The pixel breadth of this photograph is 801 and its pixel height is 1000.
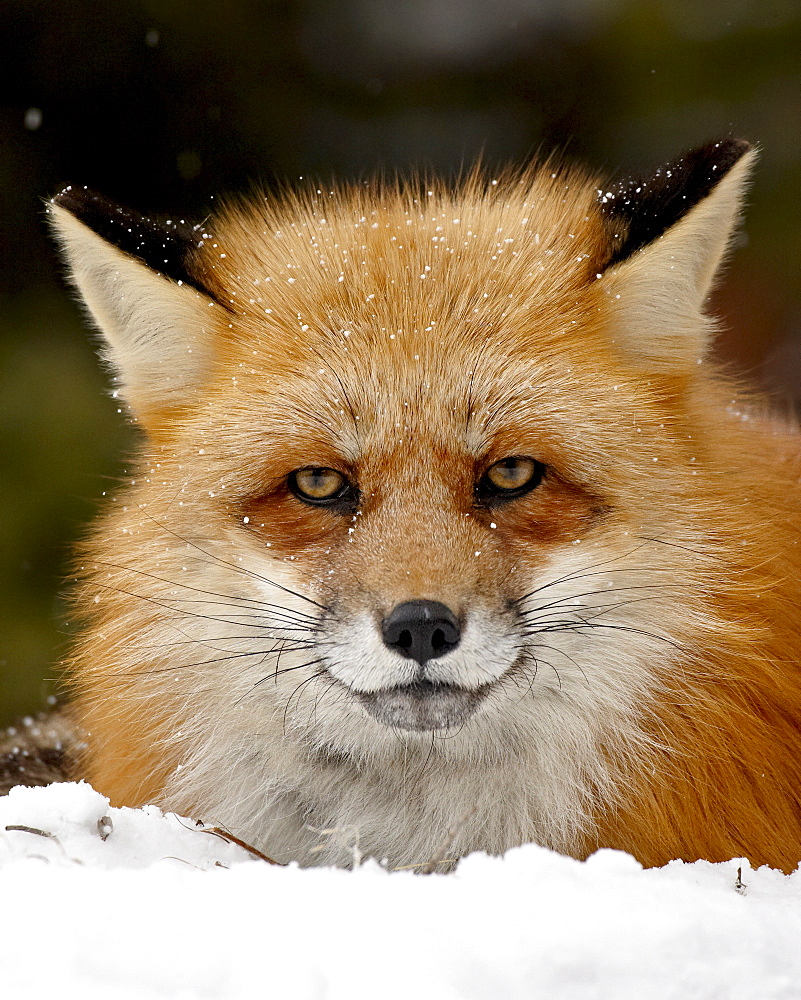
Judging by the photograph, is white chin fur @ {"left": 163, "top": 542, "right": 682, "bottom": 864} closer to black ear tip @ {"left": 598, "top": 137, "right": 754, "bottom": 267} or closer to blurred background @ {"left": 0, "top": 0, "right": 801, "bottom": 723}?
black ear tip @ {"left": 598, "top": 137, "right": 754, "bottom": 267}

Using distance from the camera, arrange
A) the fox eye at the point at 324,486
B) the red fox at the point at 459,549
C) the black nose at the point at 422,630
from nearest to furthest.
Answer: the black nose at the point at 422,630, the red fox at the point at 459,549, the fox eye at the point at 324,486

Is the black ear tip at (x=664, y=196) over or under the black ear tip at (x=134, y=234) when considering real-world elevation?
over

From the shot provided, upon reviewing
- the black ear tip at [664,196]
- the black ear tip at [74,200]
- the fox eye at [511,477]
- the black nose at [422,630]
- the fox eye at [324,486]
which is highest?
the black ear tip at [664,196]

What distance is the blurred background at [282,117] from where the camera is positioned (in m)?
6.74

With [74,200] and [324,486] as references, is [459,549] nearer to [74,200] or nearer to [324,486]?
[324,486]

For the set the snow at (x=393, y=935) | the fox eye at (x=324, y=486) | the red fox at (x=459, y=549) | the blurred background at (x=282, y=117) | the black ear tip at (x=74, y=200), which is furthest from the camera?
the blurred background at (x=282, y=117)

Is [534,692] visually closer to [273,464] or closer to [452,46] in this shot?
[273,464]

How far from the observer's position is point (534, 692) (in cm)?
262

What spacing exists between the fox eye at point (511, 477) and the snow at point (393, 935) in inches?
38.5

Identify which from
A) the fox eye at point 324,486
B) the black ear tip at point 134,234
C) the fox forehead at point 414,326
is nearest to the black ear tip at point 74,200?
the black ear tip at point 134,234

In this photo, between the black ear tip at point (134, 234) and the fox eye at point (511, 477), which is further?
the black ear tip at point (134, 234)

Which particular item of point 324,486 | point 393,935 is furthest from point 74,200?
point 393,935

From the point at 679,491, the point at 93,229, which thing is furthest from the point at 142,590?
the point at 679,491

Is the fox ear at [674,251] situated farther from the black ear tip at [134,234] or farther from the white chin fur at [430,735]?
the black ear tip at [134,234]
